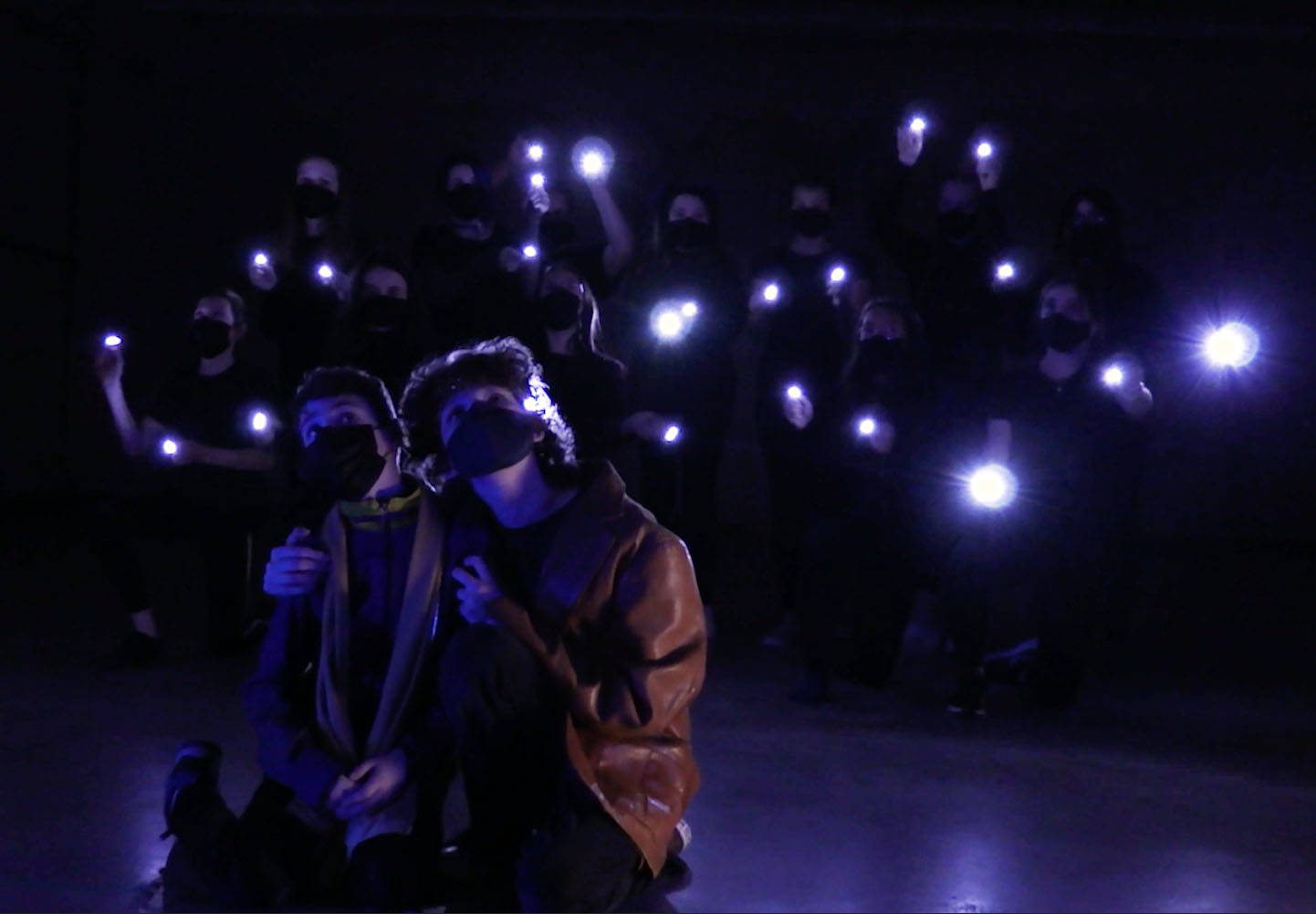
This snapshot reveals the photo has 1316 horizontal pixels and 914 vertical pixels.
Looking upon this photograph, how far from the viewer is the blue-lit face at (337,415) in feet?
12.0

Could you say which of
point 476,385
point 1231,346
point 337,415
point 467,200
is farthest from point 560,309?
point 1231,346

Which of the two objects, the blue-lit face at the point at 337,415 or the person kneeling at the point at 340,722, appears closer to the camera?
the person kneeling at the point at 340,722

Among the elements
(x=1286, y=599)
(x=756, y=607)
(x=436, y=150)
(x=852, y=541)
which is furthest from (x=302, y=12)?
(x=1286, y=599)

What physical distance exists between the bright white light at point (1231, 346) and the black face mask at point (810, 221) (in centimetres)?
275

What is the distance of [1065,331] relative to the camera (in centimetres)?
570

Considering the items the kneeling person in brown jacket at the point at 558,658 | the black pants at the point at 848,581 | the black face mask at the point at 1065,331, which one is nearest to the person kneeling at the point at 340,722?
the kneeling person in brown jacket at the point at 558,658

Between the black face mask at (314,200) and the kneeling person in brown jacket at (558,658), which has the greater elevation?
the black face mask at (314,200)

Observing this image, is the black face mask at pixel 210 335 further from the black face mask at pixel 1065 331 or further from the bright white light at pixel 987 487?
the black face mask at pixel 1065 331

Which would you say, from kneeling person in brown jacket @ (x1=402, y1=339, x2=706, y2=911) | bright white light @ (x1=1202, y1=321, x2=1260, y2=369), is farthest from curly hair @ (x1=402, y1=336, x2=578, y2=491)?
bright white light @ (x1=1202, y1=321, x2=1260, y2=369)

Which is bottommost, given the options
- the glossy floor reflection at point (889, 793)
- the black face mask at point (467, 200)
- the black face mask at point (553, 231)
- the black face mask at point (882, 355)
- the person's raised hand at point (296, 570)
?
the glossy floor reflection at point (889, 793)

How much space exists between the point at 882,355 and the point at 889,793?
74.7 inches

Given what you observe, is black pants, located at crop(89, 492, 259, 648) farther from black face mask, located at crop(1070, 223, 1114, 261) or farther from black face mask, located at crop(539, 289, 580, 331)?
black face mask, located at crop(1070, 223, 1114, 261)

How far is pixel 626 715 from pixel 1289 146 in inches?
317

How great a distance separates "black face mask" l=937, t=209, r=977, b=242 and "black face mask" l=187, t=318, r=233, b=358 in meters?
3.07
